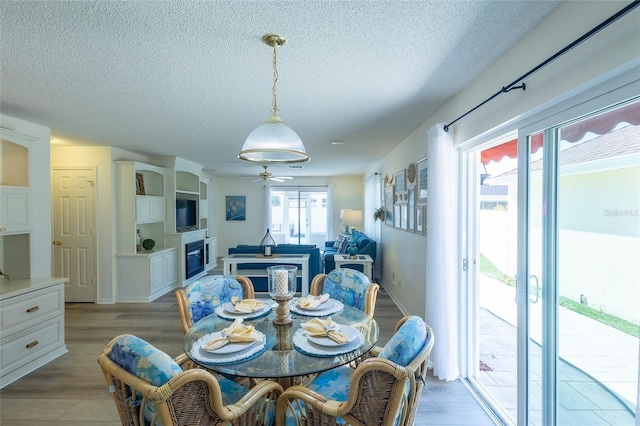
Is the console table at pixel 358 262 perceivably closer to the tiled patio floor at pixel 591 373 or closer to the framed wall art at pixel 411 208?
the framed wall art at pixel 411 208

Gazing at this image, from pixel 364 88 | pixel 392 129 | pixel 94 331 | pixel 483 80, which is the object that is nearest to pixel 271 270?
pixel 364 88

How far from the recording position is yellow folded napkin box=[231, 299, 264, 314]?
198 centimetres

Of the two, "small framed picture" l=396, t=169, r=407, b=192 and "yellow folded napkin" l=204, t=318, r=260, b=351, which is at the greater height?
"small framed picture" l=396, t=169, r=407, b=192

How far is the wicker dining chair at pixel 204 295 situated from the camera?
2.07m

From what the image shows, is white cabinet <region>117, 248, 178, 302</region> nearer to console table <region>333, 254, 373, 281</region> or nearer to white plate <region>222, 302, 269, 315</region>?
console table <region>333, 254, 373, 281</region>

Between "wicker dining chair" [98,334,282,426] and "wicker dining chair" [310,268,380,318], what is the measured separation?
1143 millimetres

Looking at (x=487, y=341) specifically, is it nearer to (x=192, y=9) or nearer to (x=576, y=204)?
(x=576, y=204)

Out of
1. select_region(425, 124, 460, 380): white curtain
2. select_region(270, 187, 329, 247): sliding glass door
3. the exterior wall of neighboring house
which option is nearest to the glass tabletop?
select_region(425, 124, 460, 380): white curtain

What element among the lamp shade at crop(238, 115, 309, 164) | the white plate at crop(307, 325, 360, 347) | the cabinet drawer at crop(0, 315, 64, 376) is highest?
the lamp shade at crop(238, 115, 309, 164)

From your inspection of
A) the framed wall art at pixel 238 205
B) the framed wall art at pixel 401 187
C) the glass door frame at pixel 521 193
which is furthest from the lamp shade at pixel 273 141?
the framed wall art at pixel 238 205

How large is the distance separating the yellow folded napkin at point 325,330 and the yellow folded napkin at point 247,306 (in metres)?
0.50

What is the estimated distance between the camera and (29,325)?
8.82 ft

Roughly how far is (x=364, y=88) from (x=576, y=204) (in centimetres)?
154

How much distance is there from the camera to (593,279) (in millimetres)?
1388
